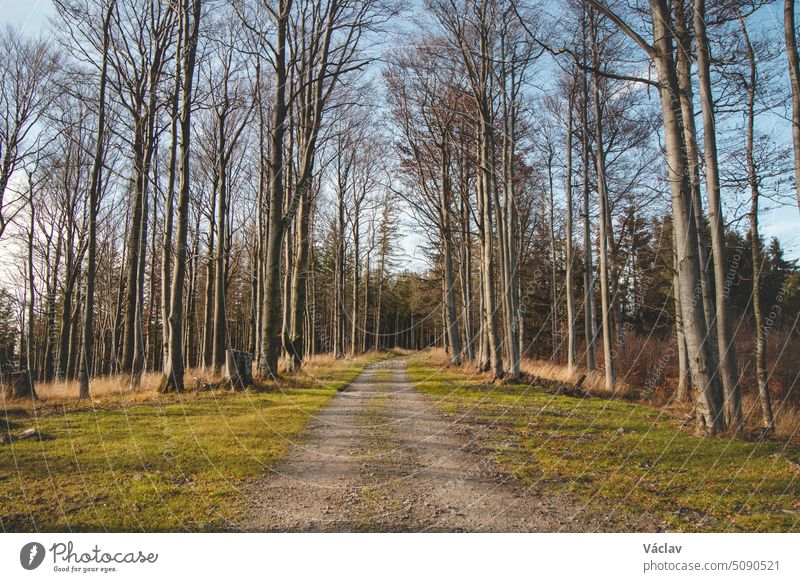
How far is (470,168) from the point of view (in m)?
16.9

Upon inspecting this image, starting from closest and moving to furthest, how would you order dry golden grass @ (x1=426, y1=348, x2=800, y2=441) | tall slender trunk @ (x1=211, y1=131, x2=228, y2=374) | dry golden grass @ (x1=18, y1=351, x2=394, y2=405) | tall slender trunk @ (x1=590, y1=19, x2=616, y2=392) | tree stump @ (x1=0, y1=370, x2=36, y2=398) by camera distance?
1. dry golden grass @ (x1=426, y1=348, x2=800, y2=441)
2. dry golden grass @ (x1=18, y1=351, x2=394, y2=405)
3. tree stump @ (x1=0, y1=370, x2=36, y2=398)
4. tall slender trunk @ (x1=590, y1=19, x2=616, y2=392)
5. tall slender trunk @ (x1=211, y1=131, x2=228, y2=374)

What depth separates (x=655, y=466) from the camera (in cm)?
447

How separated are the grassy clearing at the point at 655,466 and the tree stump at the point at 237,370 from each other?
4.82m

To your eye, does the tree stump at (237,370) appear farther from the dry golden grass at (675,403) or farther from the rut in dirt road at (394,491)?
the dry golden grass at (675,403)

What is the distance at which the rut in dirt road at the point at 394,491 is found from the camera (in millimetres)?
3316

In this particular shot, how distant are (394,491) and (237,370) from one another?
6591 mm

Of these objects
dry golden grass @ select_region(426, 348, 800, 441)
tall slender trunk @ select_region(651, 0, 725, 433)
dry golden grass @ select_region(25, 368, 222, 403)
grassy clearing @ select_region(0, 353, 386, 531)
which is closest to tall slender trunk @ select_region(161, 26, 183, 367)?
dry golden grass @ select_region(25, 368, 222, 403)

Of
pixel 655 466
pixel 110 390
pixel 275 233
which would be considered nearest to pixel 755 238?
pixel 655 466

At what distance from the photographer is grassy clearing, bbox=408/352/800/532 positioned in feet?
11.3

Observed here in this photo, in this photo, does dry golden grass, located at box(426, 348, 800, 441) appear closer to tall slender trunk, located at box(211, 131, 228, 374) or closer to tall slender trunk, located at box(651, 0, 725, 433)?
tall slender trunk, located at box(651, 0, 725, 433)

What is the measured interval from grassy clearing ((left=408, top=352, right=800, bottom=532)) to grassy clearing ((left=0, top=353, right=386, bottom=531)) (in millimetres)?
2785

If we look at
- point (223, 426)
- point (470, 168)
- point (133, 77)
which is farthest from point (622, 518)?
point (470, 168)

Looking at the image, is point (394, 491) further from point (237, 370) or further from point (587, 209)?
point (587, 209)
